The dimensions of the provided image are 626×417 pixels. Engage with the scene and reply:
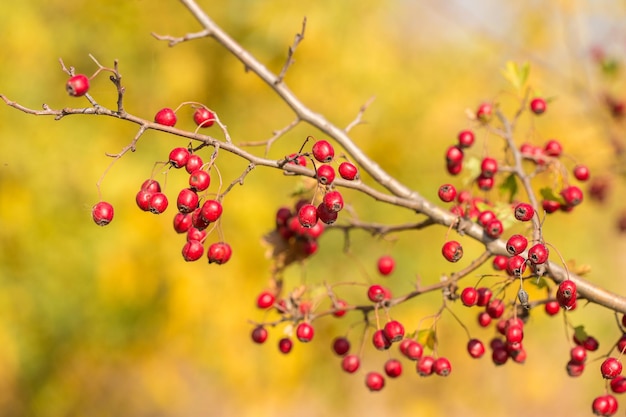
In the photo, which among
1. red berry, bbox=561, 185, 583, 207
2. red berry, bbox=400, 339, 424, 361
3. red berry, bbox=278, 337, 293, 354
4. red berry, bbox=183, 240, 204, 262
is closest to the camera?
red berry, bbox=183, 240, 204, 262

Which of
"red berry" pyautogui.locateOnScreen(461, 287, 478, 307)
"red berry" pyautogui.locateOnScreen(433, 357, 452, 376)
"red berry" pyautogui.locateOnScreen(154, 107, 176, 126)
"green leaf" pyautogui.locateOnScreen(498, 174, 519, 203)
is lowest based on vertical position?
"red berry" pyautogui.locateOnScreen(433, 357, 452, 376)

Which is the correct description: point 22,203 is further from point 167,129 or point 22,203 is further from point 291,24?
point 167,129

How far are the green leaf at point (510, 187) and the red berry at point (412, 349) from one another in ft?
2.19

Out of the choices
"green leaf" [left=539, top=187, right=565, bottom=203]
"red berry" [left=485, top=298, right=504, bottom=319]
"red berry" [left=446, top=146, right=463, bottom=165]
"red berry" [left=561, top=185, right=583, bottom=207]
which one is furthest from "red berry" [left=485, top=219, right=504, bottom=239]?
"red berry" [left=446, top=146, right=463, bottom=165]

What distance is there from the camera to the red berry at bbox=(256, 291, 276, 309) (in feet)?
7.20

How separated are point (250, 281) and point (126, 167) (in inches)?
49.6

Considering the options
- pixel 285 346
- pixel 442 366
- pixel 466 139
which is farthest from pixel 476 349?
pixel 466 139

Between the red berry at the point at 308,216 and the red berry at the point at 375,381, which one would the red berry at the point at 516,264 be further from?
the red berry at the point at 375,381

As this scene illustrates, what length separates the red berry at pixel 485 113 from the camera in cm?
232

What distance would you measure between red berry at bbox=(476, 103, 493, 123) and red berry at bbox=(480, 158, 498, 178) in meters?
0.22

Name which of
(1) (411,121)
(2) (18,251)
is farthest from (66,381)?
(1) (411,121)

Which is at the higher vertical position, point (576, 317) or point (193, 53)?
point (193, 53)

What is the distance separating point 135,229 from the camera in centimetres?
492

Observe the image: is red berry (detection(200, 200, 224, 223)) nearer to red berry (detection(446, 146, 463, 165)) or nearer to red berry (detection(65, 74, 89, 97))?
red berry (detection(65, 74, 89, 97))
